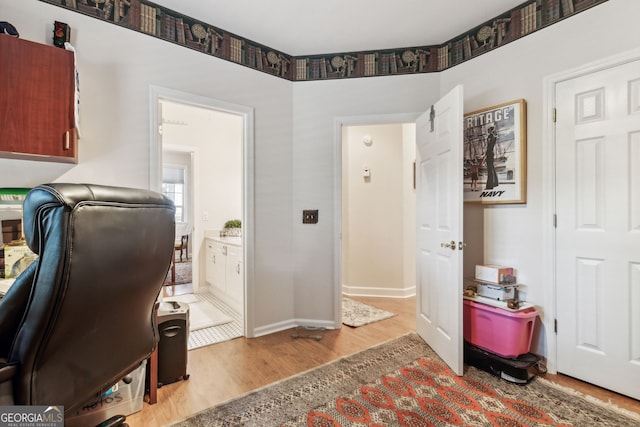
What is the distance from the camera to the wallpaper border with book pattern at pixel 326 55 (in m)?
2.04

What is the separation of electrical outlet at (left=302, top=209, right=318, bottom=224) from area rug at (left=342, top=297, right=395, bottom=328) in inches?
43.2

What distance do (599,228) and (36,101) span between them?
330 cm

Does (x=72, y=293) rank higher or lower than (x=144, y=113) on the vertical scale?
lower

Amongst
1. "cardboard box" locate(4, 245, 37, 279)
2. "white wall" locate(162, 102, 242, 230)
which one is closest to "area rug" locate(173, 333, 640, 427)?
"cardboard box" locate(4, 245, 37, 279)

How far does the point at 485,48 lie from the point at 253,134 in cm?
206

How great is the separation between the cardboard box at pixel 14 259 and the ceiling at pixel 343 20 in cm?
186

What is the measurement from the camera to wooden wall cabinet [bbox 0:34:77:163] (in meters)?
1.47

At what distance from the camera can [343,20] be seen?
2.39m

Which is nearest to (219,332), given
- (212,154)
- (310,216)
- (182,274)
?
(310,216)

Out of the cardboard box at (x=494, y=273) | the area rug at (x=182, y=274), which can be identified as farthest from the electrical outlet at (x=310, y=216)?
the area rug at (x=182, y=274)

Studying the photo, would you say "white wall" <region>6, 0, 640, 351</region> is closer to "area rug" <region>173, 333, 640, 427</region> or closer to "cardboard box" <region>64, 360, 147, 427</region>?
"area rug" <region>173, 333, 640, 427</region>

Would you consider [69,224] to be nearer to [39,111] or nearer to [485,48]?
[39,111]

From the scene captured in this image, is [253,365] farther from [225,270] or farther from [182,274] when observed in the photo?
[182,274]

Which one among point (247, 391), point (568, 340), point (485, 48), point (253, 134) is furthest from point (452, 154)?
point (247, 391)
